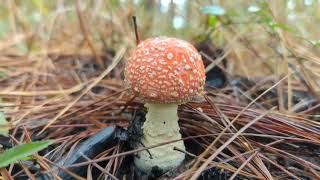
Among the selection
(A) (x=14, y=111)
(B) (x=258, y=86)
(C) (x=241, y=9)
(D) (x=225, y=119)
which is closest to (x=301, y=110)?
(B) (x=258, y=86)

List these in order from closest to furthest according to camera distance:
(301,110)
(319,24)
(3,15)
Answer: (301,110), (319,24), (3,15)

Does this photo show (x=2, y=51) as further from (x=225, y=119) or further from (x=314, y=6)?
(x=314, y=6)

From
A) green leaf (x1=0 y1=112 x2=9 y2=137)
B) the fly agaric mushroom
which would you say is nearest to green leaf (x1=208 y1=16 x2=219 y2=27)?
the fly agaric mushroom

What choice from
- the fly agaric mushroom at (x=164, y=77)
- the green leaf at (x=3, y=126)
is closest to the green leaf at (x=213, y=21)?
the fly agaric mushroom at (x=164, y=77)

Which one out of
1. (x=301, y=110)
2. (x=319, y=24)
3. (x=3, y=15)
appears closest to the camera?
(x=301, y=110)

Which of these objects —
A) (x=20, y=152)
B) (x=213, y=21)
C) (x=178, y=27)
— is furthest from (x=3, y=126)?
(x=178, y=27)

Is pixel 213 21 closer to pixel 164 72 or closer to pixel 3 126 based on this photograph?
pixel 164 72

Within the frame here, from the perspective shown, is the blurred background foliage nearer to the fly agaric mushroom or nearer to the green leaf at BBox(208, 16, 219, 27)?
the green leaf at BBox(208, 16, 219, 27)

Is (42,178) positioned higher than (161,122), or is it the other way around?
(161,122)
